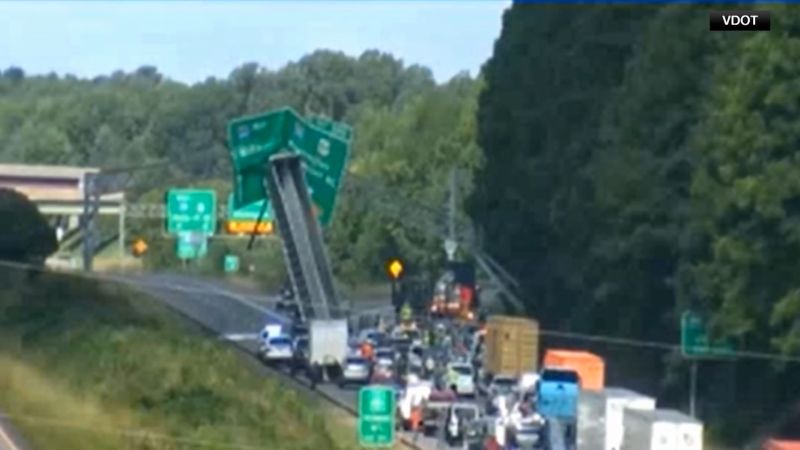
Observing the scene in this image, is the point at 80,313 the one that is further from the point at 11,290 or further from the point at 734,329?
the point at 734,329


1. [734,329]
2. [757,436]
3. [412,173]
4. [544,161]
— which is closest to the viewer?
[757,436]

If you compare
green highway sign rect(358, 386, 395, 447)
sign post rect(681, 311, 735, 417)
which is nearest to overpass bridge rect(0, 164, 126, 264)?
sign post rect(681, 311, 735, 417)

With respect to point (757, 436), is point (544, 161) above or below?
above

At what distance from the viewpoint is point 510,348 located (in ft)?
167

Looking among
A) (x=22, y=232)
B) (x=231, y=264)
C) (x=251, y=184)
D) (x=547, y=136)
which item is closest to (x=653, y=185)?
(x=251, y=184)

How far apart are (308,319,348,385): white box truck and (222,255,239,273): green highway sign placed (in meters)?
24.7

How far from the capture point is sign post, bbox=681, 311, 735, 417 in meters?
43.7

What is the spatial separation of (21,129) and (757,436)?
62398 mm

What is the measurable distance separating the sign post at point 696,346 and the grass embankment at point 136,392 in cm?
578

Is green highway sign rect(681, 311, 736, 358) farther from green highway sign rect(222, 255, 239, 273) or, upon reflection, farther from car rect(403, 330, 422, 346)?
green highway sign rect(222, 255, 239, 273)

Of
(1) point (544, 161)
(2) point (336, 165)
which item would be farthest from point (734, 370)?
(1) point (544, 161)

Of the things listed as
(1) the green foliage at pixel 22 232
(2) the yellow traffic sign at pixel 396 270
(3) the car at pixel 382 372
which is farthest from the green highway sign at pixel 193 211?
(3) the car at pixel 382 372

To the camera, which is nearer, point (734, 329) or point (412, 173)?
point (734, 329)

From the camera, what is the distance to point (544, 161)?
64938mm
